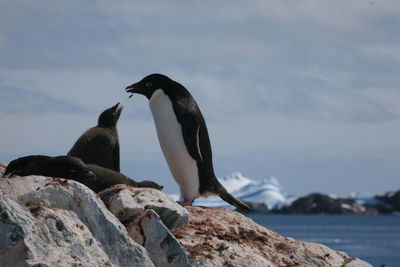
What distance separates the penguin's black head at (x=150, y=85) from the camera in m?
12.0

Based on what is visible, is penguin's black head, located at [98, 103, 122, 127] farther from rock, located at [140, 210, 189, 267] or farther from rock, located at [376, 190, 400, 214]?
rock, located at [376, 190, 400, 214]

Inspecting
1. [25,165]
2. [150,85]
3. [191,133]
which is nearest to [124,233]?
[25,165]

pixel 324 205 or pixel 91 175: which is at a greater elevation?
pixel 324 205

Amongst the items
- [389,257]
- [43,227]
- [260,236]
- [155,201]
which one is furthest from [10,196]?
[389,257]

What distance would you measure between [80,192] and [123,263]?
74 cm

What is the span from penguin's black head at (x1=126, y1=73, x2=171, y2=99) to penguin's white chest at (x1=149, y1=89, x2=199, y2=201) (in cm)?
7

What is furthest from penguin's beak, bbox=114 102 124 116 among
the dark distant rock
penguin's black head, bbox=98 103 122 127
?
the dark distant rock

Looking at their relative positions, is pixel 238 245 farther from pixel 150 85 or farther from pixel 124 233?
pixel 150 85

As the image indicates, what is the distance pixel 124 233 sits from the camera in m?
8.27

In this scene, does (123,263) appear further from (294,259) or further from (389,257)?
(389,257)

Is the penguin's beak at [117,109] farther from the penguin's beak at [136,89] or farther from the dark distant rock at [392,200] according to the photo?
the dark distant rock at [392,200]

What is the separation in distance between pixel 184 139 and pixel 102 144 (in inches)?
80.9

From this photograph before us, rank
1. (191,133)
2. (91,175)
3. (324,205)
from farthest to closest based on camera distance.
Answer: (324,205) → (191,133) → (91,175)

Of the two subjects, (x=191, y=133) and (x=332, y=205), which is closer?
(x=191, y=133)
